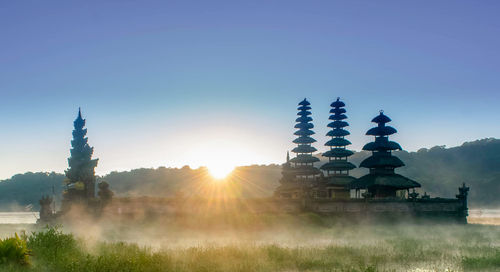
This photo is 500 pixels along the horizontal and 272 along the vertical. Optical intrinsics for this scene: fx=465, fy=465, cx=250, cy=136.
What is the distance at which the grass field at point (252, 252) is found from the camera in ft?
60.4

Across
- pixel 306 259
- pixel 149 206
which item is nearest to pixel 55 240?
pixel 306 259

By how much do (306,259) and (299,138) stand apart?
151 ft

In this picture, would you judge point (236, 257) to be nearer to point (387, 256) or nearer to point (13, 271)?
point (387, 256)

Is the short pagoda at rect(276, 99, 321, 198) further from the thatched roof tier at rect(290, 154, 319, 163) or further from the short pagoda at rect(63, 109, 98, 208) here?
the short pagoda at rect(63, 109, 98, 208)

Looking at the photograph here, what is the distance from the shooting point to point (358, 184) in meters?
52.7

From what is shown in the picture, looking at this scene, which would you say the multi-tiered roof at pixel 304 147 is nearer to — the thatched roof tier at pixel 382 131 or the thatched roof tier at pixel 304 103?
the thatched roof tier at pixel 304 103

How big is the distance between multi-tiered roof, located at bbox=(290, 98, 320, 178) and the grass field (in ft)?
88.1

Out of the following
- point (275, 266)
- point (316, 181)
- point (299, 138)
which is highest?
point (299, 138)

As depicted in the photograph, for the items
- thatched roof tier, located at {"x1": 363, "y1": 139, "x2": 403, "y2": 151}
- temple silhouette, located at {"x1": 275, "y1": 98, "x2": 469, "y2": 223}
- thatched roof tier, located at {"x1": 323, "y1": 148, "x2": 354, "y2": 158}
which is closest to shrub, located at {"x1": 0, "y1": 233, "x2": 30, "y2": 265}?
temple silhouette, located at {"x1": 275, "y1": 98, "x2": 469, "y2": 223}

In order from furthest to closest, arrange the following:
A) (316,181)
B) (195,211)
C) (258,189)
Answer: (258,189)
(316,181)
(195,211)

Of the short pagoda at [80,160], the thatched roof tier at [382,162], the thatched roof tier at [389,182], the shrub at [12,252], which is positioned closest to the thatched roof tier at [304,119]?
the thatched roof tier at [382,162]

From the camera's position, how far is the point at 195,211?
39844 millimetres

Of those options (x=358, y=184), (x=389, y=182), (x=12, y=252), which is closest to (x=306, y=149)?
(x=358, y=184)

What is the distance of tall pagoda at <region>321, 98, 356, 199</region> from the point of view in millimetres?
60250
